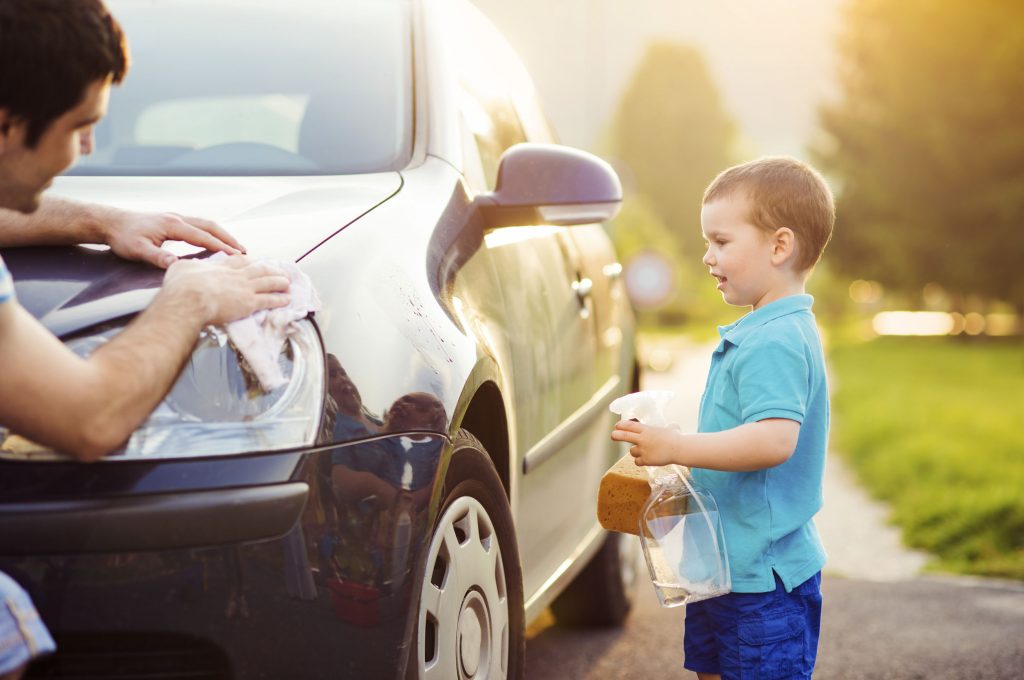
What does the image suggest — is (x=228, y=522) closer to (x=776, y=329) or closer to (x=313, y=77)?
(x=776, y=329)

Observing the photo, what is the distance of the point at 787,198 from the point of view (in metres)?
2.54

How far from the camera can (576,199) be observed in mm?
3207

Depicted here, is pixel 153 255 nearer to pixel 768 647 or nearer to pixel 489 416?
pixel 489 416

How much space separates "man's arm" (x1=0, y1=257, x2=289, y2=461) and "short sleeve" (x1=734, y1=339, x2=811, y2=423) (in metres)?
0.88

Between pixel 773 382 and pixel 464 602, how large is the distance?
68cm

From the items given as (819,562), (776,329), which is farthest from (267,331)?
(819,562)

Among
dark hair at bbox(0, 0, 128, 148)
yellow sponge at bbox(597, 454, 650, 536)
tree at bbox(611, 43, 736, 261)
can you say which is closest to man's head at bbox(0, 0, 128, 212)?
dark hair at bbox(0, 0, 128, 148)

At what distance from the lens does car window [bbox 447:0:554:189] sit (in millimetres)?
3503

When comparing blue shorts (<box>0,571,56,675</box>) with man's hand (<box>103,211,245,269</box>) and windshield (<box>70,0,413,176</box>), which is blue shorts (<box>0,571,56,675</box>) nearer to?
man's hand (<box>103,211,245,269</box>)

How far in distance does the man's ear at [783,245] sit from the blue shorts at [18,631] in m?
1.42

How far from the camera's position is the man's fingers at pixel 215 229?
7.67 feet

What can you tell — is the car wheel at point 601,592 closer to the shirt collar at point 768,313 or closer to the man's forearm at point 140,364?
the shirt collar at point 768,313

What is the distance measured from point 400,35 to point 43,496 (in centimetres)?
179

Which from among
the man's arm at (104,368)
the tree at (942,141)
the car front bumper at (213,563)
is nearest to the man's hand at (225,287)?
the man's arm at (104,368)
